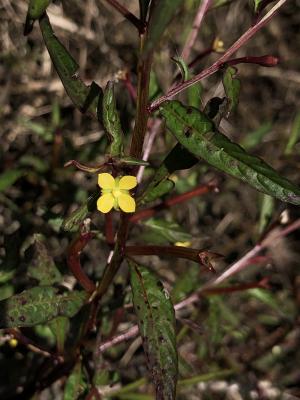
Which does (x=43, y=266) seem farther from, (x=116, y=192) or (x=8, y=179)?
(x=8, y=179)

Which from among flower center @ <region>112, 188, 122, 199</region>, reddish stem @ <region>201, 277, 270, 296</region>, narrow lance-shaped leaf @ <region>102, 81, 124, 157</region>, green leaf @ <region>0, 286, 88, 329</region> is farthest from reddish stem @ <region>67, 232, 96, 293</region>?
reddish stem @ <region>201, 277, 270, 296</region>

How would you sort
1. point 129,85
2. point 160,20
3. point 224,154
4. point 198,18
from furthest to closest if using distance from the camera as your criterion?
1. point 129,85
2. point 198,18
3. point 224,154
4. point 160,20

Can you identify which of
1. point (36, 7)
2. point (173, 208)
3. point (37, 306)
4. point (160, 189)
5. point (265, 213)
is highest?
point (36, 7)

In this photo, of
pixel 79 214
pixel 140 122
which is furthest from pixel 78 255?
pixel 140 122

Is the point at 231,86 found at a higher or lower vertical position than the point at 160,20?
lower

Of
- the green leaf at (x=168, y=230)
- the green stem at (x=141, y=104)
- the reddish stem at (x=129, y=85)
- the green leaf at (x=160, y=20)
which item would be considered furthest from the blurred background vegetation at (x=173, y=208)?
the green leaf at (x=160, y=20)

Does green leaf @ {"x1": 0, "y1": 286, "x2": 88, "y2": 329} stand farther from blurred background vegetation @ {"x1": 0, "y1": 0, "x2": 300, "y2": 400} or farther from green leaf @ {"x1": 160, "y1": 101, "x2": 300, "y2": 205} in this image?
green leaf @ {"x1": 160, "y1": 101, "x2": 300, "y2": 205}

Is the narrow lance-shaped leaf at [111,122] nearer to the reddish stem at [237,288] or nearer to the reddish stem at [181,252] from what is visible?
the reddish stem at [181,252]
